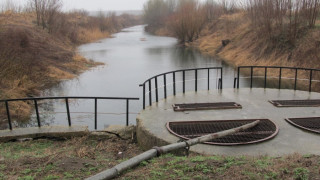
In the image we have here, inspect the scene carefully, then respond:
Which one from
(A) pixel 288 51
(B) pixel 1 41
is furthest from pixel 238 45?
(B) pixel 1 41

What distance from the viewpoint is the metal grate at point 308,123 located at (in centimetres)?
745

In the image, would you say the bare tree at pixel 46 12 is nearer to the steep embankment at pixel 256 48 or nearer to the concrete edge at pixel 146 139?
the steep embankment at pixel 256 48

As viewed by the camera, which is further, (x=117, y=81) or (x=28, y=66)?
(x=117, y=81)

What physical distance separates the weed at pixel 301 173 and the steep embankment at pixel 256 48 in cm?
1634

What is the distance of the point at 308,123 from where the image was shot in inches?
307

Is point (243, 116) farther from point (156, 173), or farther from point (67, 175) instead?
point (67, 175)

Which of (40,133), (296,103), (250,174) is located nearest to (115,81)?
(40,133)

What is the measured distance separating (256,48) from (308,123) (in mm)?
21384

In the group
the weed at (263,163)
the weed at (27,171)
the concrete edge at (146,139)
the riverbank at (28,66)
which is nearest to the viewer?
the weed at (263,163)

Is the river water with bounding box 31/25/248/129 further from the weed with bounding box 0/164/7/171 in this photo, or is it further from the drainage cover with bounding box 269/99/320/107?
the weed with bounding box 0/164/7/171

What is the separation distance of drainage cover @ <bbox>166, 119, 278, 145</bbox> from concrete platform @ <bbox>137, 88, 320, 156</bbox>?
165 millimetres

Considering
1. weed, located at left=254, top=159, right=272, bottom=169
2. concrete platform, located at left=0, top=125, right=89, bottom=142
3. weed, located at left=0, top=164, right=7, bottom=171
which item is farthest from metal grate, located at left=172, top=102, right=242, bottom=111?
weed, located at left=0, top=164, right=7, bottom=171

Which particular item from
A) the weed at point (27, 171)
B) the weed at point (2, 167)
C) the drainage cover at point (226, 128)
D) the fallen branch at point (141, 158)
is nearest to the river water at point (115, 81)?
the drainage cover at point (226, 128)

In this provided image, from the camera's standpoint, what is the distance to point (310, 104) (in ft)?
30.6
